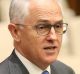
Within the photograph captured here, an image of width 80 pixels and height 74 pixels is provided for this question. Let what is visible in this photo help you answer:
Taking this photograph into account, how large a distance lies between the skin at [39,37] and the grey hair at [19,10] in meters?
0.02

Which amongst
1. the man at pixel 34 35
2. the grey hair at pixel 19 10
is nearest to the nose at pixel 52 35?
the man at pixel 34 35

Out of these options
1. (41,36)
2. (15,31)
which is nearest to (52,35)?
(41,36)

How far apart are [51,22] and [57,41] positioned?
0.12 metres

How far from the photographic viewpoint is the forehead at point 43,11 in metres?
2.51

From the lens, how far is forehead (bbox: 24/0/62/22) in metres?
2.51

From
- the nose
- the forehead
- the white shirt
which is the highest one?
the forehead

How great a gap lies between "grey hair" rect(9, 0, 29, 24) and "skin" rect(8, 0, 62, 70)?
0.02m

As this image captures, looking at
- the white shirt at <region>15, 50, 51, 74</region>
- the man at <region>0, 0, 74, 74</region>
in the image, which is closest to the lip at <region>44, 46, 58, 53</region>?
the man at <region>0, 0, 74, 74</region>

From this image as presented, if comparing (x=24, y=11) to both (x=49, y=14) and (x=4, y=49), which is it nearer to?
(x=49, y=14)

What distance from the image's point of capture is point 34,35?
252 centimetres

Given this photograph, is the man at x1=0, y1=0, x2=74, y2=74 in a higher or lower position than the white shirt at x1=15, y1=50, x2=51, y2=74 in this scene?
higher

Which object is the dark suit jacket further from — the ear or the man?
the ear

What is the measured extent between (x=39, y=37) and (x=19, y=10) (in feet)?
0.63

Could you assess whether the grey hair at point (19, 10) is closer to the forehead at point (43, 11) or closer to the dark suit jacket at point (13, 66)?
the forehead at point (43, 11)
